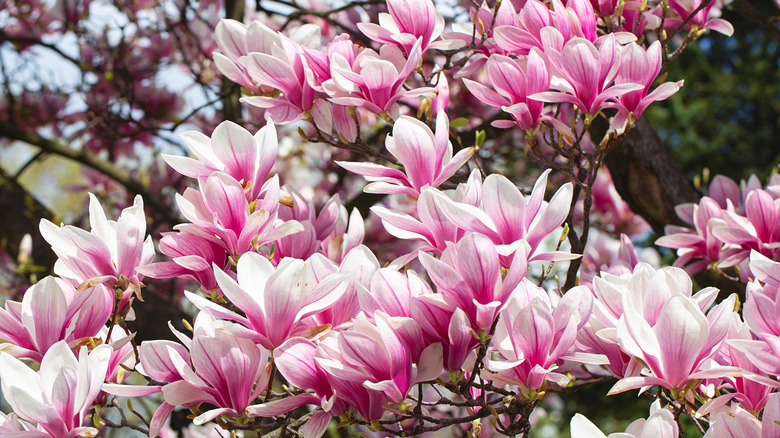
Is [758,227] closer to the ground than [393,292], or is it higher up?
closer to the ground

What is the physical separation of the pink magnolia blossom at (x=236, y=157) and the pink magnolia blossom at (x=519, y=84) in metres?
0.45

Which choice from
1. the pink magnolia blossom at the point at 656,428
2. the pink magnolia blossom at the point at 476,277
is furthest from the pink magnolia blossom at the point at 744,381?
the pink magnolia blossom at the point at 476,277

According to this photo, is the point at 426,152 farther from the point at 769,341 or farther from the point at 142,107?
the point at 142,107

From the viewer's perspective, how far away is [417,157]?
1.25m

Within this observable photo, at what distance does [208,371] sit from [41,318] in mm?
341

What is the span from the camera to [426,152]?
1.25 meters

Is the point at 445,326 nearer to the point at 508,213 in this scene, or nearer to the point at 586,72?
the point at 508,213

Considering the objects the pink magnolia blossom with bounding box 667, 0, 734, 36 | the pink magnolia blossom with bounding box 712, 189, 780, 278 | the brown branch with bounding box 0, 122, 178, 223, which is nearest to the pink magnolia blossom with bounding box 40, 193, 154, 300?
the pink magnolia blossom with bounding box 712, 189, 780, 278

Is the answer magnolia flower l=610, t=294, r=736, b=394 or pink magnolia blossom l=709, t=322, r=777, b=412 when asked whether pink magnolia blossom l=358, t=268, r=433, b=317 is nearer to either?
magnolia flower l=610, t=294, r=736, b=394

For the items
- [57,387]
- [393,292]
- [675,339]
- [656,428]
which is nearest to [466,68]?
[393,292]

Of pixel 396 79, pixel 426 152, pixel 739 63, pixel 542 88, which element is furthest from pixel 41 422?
pixel 739 63

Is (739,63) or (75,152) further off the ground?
(75,152)

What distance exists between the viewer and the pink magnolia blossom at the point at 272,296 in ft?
3.28

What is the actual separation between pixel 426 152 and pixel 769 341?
2.10ft
